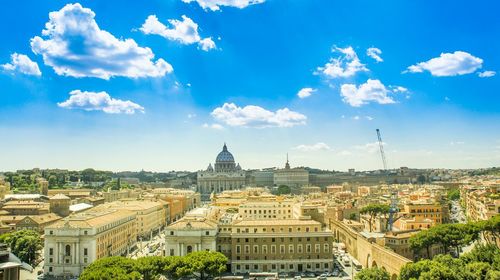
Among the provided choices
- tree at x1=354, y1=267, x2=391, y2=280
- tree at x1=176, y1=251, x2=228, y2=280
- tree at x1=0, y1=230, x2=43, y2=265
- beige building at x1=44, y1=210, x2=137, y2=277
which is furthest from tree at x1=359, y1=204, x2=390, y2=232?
tree at x1=0, y1=230, x2=43, y2=265

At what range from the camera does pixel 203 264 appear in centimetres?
→ 5203

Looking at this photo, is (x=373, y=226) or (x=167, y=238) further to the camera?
(x=373, y=226)

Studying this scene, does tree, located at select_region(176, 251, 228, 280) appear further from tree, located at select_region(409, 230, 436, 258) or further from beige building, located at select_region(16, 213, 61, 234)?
beige building, located at select_region(16, 213, 61, 234)

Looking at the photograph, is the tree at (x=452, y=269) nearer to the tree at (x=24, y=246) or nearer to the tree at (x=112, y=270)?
the tree at (x=112, y=270)

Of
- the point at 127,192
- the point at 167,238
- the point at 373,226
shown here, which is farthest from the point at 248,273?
the point at 127,192

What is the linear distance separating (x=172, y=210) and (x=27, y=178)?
87.8 metres

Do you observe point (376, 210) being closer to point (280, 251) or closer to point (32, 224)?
point (280, 251)

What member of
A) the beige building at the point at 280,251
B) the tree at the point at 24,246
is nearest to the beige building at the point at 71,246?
the tree at the point at 24,246

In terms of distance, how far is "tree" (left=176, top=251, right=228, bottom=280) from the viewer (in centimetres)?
5107

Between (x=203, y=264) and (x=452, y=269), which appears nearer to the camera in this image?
(x=452, y=269)

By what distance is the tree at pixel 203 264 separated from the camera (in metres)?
51.1

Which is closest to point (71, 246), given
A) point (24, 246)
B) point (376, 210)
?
point (24, 246)

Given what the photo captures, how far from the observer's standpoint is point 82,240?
62250mm

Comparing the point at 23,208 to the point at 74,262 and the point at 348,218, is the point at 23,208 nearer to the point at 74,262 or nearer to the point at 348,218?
the point at 74,262
